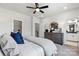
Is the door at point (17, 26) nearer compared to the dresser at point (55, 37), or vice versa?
the dresser at point (55, 37)

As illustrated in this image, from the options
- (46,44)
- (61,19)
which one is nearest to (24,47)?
(46,44)

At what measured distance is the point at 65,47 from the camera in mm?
1501

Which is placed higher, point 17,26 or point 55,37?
point 17,26

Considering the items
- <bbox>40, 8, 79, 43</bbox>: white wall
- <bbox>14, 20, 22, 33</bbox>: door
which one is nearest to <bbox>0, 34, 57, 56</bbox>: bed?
<bbox>40, 8, 79, 43</bbox>: white wall

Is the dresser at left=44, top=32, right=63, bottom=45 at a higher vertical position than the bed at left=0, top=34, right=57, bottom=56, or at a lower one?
higher

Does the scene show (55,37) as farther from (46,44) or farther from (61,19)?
(61,19)

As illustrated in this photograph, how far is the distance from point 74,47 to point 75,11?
1.75 ft

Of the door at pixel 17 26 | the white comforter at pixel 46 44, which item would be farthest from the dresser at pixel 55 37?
the door at pixel 17 26

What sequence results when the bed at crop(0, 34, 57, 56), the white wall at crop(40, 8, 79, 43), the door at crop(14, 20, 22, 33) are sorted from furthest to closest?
1. the door at crop(14, 20, 22, 33)
2. the white wall at crop(40, 8, 79, 43)
3. the bed at crop(0, 34, 57, 56)

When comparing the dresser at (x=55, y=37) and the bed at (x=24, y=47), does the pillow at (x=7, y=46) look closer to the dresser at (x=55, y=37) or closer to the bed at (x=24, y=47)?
the bed at (x=24, y=47)

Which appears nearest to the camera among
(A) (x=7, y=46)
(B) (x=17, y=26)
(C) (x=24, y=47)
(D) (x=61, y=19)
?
(A) (x=7, y=46)

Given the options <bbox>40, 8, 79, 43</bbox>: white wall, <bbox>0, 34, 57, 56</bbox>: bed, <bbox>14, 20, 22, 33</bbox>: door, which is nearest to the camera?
<bbox>0, 34, 57, 56</bbox>: bed

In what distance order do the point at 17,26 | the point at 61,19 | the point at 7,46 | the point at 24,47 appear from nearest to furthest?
1. the point at 7,46
2. the point at 24,47
3. the point at 61,19
4. the point at 17,26

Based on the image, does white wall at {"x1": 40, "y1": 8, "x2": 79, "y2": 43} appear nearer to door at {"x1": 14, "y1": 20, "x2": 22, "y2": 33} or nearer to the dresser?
the dresser
